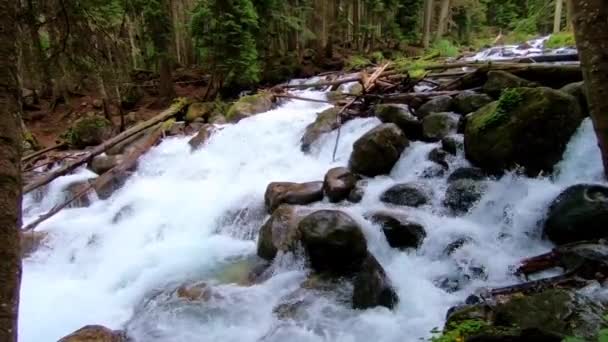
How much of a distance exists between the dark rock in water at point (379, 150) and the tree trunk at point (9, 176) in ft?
23.2

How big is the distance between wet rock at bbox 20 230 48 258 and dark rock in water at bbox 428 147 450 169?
23.6 ft

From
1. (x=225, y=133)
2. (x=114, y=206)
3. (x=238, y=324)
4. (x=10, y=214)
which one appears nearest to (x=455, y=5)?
(x=225, y=133)

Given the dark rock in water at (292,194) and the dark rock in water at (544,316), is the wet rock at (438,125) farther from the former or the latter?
the dark rock in water at (544,316)

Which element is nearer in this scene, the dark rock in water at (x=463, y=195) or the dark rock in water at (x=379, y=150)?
the dark rock in water at (x=463, y=195)

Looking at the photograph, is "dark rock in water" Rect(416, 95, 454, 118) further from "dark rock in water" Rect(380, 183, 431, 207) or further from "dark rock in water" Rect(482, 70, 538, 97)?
"dark rock in water" Rect(380, 183, 431, 207)

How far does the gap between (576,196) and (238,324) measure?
4575 millimetres

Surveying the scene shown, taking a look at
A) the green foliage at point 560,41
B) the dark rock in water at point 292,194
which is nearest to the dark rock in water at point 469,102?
the dark rock in water at point 292,194

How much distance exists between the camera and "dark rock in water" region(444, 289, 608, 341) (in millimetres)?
3656

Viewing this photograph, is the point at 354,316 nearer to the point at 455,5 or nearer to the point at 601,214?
the point at 601,214

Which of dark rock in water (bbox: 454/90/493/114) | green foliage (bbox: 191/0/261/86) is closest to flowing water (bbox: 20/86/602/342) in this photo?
dark rock in water (bbox: 454/90/493/114)

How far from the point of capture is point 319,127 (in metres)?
10.8

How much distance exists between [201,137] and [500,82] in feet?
23.7

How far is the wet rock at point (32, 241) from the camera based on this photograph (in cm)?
820

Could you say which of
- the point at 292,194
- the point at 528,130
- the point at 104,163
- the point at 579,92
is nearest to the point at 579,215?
the point at 528,130
